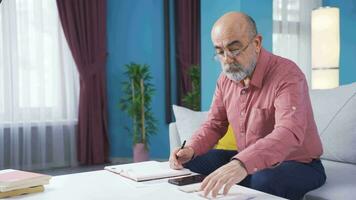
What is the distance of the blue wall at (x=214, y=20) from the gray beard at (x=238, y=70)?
82.6 inches

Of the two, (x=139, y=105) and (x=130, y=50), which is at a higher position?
(x=130, y=50)

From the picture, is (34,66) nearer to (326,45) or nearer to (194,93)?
(194,93)

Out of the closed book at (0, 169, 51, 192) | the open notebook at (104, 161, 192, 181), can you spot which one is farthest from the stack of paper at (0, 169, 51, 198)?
the open notebook at (104, 161, 192, 181)

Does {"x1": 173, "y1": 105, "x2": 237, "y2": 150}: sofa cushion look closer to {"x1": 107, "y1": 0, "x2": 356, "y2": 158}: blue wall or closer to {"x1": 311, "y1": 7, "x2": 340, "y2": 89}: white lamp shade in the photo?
{"x1": 311, "y1": 7, "x2": 340, "y2": 89}: white lamp shade

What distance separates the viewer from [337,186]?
1.64 metres

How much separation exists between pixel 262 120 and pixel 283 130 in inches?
8.5

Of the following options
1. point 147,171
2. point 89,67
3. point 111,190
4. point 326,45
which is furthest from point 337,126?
point 89,67

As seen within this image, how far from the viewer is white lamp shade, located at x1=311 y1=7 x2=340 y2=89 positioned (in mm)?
3391

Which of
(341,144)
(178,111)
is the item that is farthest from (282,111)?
(178,111)

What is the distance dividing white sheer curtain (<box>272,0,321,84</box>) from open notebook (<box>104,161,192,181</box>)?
3416mm

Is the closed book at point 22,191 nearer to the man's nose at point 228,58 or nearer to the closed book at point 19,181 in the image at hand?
the closed book at point 19,181

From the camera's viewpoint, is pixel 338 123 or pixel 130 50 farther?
pixel 130 50

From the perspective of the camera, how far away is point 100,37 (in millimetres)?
4621

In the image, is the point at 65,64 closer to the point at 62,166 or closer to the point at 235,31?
the point at 62,166
